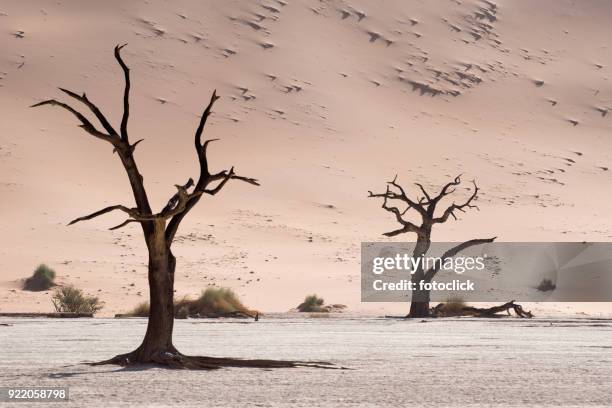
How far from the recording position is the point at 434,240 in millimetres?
59625

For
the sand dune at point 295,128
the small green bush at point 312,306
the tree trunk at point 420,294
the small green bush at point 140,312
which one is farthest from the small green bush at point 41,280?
the tree trunk at point 420,294

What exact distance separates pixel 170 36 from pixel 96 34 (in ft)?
15.4

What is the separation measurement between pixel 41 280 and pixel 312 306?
8.98 metres

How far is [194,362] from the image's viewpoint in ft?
54.1

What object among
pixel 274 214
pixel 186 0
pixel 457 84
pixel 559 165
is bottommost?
pixel 274 214

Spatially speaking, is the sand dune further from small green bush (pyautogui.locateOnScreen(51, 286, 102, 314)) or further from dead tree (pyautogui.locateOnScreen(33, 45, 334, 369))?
dead tree (pyautogui.locateOnScreen(33, 45, 334, 369))

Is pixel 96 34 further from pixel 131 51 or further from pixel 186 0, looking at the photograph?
pixel 186 0

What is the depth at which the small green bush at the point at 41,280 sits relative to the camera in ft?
139

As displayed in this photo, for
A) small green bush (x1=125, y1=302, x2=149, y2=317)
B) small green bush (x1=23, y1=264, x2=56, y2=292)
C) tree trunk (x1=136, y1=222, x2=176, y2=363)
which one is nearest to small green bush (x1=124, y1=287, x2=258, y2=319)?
small green bush (x1=125, y1=302, x2=149, y2=317)

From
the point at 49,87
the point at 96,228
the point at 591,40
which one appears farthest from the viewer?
the point at 591,40

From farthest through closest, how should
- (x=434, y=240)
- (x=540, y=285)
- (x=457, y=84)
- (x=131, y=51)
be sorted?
(x=457, y=84), (x=131, y=51), (x=434, y=240), (x=540, y=285)

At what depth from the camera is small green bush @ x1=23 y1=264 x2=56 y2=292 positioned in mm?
42344

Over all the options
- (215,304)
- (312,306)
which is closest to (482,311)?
(312,306)

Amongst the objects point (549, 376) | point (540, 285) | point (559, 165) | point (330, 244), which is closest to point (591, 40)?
point (559, 165)
